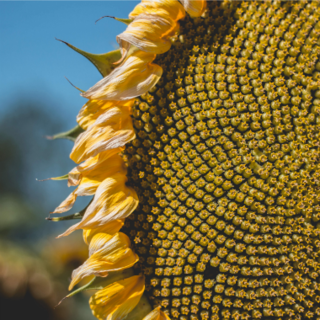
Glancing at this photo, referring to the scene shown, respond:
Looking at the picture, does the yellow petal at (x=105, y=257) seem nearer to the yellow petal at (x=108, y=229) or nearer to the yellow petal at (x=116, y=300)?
the yellow petal at (x=108, y=229)

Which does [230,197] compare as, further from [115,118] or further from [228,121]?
[115,118]

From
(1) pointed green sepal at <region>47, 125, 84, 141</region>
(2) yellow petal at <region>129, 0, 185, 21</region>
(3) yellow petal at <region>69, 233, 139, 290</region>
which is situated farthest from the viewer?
(1) pointed green sepal at <region>47, 125, 84, 141</region>

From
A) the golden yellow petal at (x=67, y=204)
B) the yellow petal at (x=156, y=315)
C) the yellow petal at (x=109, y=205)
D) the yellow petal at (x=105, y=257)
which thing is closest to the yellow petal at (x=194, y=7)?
the yellow petal at (x=109, y=205)

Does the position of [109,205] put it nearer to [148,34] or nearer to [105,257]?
[105,257]

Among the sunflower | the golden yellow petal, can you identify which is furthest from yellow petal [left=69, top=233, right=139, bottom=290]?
the golden yellow petal

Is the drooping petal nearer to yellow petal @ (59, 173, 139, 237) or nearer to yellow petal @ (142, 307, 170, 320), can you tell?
yellow petal @ (59, 173, 139, 237)

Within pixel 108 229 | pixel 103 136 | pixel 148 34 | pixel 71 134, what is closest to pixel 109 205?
pixel 108 229
